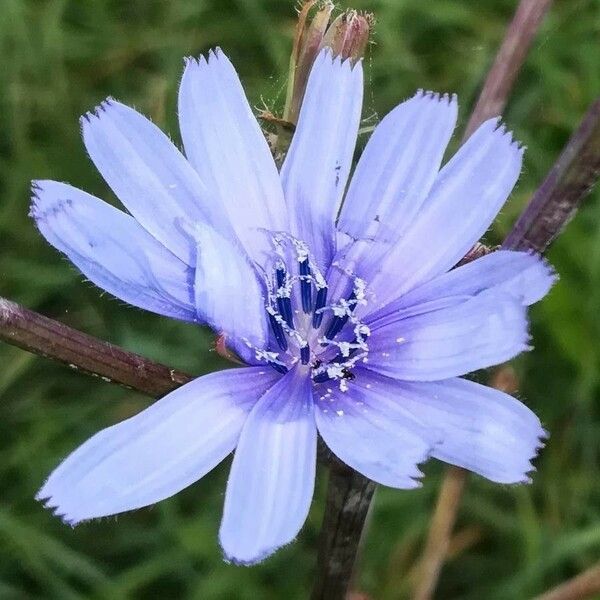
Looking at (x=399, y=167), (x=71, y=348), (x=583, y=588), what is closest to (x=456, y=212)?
(x=399, y=167)

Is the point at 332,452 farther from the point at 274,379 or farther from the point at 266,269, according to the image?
the point at 266,269

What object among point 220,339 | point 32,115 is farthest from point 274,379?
point 32,115

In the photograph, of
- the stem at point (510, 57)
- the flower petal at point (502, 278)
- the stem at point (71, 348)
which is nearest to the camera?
the stem at point (71, 348)

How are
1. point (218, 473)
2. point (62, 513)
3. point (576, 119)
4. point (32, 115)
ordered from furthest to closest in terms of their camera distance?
point (32, 115), point (576, 119), point (218, 473), point (62, 513)

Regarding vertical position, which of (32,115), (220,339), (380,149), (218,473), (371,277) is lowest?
(218,473)

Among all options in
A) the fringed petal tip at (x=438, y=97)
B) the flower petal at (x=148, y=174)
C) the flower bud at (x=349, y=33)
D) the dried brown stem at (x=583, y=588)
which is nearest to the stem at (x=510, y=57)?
the fringed petal tip at (x=438, y=97)

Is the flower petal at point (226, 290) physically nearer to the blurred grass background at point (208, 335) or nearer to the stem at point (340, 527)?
the stem at point (340, 527)
